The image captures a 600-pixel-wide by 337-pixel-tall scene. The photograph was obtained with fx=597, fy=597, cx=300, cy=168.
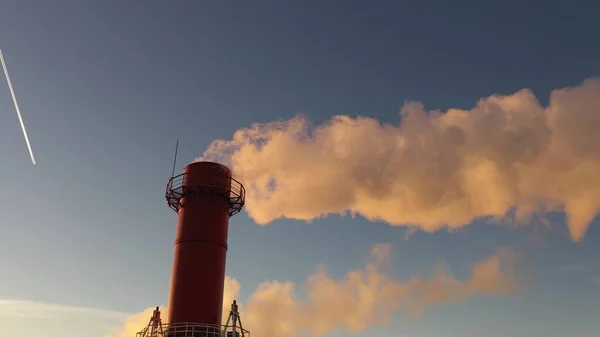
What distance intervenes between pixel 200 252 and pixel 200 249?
7.2 inches

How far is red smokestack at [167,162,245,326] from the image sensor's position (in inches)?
1364

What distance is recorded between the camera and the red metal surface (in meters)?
34.6

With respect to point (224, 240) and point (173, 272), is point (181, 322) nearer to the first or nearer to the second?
point (173, 272)

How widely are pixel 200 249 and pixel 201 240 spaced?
56cm

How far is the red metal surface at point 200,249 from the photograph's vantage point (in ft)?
114

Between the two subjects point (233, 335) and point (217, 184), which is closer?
point (233, 335)

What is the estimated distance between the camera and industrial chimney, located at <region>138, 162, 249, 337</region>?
34188mm

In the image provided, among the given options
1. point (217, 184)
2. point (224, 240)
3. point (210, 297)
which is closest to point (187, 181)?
point (217, 184)

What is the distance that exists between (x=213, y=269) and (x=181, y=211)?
14.1 ft

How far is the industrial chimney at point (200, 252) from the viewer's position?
34188mm

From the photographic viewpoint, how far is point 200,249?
35719 mm

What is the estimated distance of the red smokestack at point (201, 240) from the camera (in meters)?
34.7

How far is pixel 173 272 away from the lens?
3581 cm

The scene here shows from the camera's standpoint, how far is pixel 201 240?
35.9 meters
